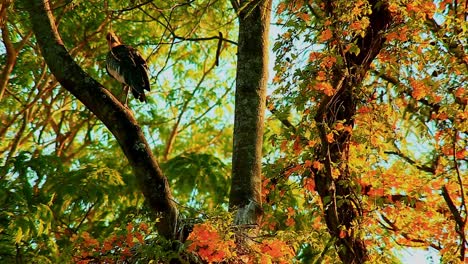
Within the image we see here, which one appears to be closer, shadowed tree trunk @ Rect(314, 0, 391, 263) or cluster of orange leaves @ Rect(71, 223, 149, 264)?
cluster of orange leaves @ Rect(71, 223, 149, 264)

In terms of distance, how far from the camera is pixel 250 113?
13.8 feet

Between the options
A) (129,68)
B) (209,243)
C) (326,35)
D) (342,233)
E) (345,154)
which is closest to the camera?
(209,243)

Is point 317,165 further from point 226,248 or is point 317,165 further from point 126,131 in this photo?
point 126,131

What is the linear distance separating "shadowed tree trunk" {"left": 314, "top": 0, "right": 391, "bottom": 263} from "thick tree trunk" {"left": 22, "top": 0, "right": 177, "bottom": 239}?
3.90ft

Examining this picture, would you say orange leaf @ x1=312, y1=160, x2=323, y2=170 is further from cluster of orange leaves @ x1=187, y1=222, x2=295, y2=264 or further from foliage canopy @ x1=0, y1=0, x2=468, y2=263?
cluster of orange leaves @ x1=187, y1=222, x2=295, y2=264

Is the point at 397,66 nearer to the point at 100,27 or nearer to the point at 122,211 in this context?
the point at 122,211

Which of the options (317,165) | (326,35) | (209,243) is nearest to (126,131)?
(209,243)

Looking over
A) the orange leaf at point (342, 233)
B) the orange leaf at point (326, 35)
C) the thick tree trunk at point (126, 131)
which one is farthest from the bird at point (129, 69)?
the orange leaf at point (342, 233)

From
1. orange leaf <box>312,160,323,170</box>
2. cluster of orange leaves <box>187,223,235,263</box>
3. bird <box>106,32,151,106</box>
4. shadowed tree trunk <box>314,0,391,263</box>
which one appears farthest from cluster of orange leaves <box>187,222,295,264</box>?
bird <box>106,32,151,106</box>

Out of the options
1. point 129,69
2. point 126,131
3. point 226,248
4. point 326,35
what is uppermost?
point 129,69

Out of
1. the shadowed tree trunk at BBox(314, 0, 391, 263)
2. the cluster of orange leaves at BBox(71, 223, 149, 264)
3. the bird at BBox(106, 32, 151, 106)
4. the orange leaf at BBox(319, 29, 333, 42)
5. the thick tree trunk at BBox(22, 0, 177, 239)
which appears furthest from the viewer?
the bird at BBox(106, 32, 151, 106)

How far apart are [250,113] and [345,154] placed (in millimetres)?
752

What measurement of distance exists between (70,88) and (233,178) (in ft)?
3.66

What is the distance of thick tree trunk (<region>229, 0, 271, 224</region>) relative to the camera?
4.00 m
